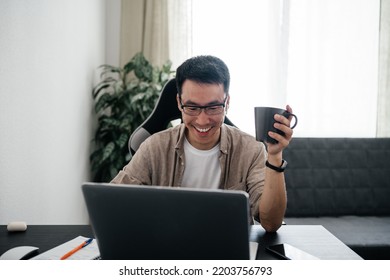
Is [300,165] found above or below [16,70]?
below

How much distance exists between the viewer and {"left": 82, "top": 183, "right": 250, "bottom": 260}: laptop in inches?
21.9

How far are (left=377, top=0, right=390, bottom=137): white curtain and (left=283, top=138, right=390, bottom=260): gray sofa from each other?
1.83 feet

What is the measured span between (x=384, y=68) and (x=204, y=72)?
8.25ft

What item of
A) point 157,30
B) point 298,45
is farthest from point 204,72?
point 298,45

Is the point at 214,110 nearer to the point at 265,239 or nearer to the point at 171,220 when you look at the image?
the point at 265,239

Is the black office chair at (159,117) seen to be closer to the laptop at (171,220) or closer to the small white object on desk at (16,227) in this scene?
the small white object on desk at (16,227)

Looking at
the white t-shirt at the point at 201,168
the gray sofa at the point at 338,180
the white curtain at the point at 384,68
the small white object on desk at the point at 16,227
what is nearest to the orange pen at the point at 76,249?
the small white object on desk at the point at 16,227

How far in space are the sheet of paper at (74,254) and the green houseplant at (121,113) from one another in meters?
1.56

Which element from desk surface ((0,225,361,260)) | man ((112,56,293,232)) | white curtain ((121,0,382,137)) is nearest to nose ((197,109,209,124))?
man ((112,56,293,232))

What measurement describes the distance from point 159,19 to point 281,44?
1.15m

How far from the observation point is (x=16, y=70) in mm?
1347

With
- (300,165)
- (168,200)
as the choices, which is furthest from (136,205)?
(300,165)

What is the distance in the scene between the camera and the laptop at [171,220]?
1.83 ft

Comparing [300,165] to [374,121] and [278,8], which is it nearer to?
[374,121]
